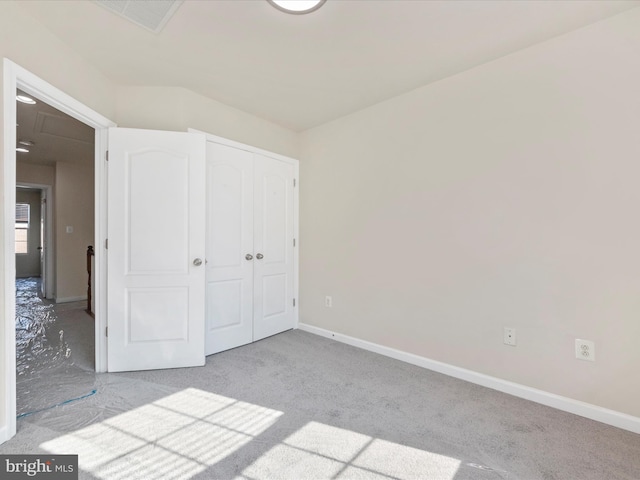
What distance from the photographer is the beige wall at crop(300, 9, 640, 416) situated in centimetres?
190

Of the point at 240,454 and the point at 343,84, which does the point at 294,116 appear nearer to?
the point at 343,84

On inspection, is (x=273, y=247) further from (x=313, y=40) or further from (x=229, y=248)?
(x=313, y=40)

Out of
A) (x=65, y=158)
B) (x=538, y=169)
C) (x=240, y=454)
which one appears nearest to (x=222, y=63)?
(x=538, y=169)

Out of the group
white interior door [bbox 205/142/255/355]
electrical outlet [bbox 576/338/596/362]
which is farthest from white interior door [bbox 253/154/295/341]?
electrical outlet [bbox 576/338/596/362]

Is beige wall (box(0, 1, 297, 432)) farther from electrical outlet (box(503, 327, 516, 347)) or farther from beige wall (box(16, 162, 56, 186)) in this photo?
beige wall (box(16, 162, 56, 186))

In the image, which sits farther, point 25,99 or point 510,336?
point 25,99

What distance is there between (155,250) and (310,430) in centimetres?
190

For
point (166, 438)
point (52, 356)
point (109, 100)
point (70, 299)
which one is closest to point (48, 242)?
point (70, 299)

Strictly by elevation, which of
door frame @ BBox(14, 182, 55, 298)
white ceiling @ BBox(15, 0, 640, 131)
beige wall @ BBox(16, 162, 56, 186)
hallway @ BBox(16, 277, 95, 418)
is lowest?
hallway @ BBox(16, 277, 95, 418)

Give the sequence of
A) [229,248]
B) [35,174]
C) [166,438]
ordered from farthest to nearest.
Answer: [35,174]
[229,248]
[166,438]

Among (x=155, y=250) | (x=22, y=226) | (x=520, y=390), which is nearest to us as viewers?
(x=520, y=390)

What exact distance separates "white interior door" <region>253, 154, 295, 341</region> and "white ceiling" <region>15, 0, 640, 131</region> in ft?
3.19

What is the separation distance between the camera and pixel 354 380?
2.48 meters

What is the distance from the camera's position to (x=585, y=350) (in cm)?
200
